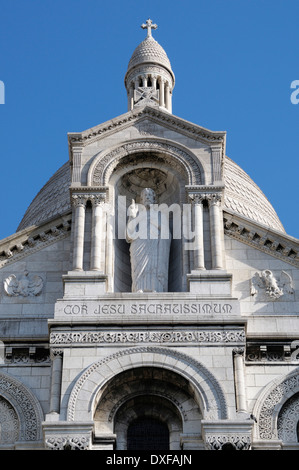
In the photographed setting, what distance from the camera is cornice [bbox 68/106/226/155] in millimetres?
29391

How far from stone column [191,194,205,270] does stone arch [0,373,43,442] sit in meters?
5.38

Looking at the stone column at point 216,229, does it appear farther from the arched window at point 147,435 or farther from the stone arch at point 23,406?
the stone arch at point 23,406

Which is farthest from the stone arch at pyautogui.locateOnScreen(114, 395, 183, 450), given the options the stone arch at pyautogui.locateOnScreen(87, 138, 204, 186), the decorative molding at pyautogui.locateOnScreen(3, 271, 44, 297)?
the stone arch at pyautogui.locateOnScreen(87, 138, 204, 186)

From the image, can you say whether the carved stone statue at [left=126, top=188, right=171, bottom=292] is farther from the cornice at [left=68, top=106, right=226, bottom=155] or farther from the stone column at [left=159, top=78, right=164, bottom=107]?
the stone column at [left=159, top=78, right=164, bottom=107]

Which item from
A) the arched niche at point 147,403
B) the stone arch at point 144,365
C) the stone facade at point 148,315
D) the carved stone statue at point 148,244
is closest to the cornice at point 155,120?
the stone facade at point 148,315

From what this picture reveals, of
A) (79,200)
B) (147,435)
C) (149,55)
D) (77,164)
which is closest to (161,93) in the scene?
(149,55)

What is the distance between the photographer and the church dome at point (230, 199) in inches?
1754

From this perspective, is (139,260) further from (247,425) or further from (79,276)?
(247,425)

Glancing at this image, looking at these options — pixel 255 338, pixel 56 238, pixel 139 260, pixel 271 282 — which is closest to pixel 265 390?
pixel 255 338

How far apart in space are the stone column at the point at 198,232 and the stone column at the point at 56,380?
14.4 ft

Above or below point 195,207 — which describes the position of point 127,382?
below
